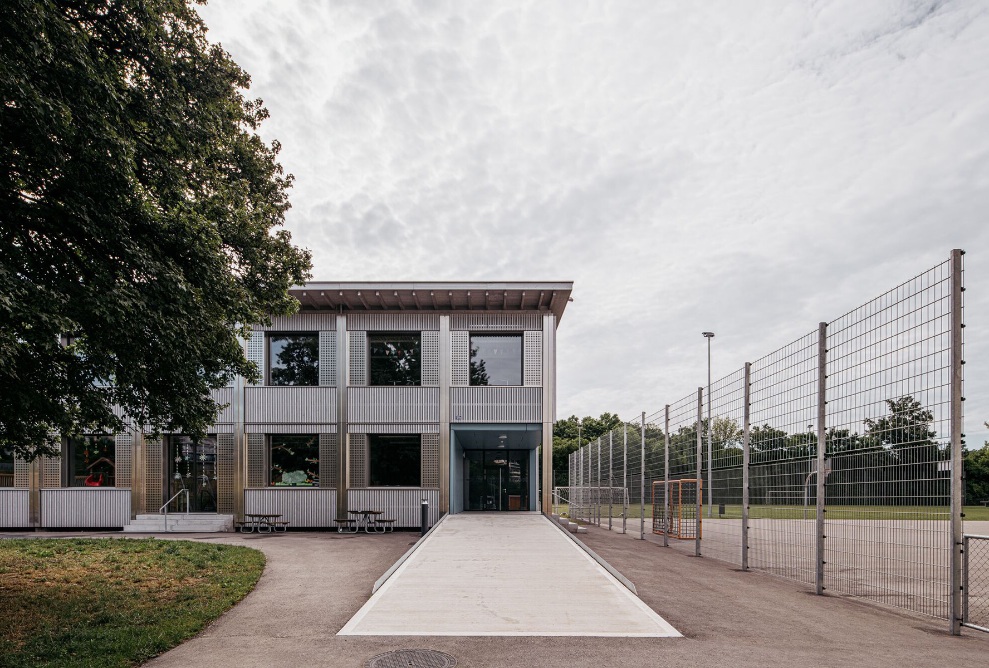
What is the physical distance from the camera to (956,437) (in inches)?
296

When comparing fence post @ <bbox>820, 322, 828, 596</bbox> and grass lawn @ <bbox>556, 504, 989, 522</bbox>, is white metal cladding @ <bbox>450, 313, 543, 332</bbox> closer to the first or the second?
grass lawn @ <bbox>556, 504, 989, 522</bbox>

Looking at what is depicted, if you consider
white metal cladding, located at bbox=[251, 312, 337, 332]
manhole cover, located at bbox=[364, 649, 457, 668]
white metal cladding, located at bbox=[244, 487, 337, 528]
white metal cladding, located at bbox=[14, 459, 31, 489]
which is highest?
white metal cladding, located at bbox=[251, 312, 337, 332]

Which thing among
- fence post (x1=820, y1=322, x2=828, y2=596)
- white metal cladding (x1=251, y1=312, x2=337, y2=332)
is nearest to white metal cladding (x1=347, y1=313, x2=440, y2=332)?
white metal cladding (x1=251, y1=312, x2=337, y2=332)

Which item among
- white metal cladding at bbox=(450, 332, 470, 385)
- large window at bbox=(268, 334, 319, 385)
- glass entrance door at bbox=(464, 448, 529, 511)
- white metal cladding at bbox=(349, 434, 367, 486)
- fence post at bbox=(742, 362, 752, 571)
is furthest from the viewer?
glass entrance door at bbox=(464, 448, 529, 511)

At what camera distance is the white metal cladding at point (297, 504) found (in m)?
21.5

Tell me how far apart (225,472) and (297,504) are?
2.65 metres

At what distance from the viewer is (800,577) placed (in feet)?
36.9

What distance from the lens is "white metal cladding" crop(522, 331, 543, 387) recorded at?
21594 millimetres

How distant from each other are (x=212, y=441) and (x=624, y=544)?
13.7m

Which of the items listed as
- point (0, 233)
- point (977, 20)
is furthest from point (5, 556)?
point (977, 20)

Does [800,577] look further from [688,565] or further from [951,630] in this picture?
[951,630]

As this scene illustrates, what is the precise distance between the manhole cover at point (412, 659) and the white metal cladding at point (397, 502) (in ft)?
48.3

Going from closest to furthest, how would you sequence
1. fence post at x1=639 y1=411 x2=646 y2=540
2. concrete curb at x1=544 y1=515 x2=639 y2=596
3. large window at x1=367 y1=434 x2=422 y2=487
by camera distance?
concrete curb at x1=544 y1=515 x2=639 y2=596, fence post at x1=639 y1=411 x2=646 y2=540, large window at x1=367 y1=434 x2=422 y2=487

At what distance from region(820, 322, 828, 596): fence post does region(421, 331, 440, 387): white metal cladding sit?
43.3ft
